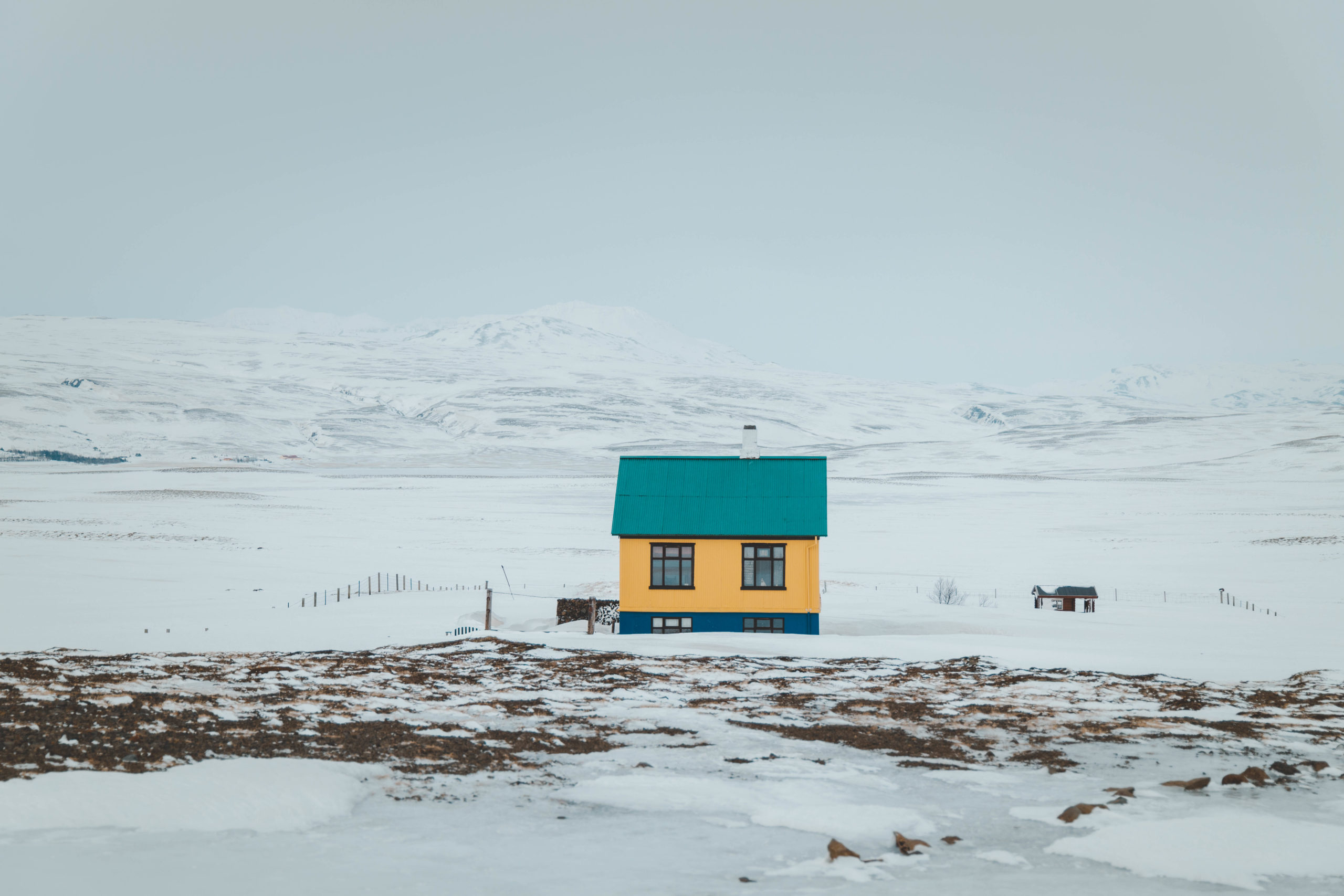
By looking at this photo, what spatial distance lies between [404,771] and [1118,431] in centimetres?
19049

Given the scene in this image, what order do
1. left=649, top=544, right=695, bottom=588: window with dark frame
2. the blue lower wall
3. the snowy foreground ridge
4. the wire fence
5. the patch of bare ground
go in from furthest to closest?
the wire fence < left=649, top=544, right=695, bottom=588: window with dark frame < the blue lower wall < the patch of bare ground < the snowy foreground ridge

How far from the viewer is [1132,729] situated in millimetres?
12477

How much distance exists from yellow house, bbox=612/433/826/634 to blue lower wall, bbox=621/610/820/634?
0.02 m

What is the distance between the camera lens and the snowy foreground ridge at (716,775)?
7305 millimetres

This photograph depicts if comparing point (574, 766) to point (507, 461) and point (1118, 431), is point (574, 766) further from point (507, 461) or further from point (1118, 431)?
point (1118, 431)

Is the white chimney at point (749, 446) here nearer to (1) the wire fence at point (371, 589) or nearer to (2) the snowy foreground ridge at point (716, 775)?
(2) the snowy foreground ridge at point (716, 775)

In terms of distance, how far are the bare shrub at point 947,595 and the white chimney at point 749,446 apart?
43.0 feet

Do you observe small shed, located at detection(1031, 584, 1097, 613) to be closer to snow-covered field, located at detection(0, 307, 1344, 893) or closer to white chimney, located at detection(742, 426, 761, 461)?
snow-covered field, located at detection(0, 307, 1344, 893)

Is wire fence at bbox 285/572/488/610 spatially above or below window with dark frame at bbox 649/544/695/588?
below

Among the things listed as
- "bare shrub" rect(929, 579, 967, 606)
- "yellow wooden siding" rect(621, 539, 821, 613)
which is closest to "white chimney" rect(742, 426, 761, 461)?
"yellow wooden siding" rect(621, 539, 821, 613)

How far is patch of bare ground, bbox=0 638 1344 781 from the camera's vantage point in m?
10.5

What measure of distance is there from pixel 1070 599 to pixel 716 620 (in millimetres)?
17403

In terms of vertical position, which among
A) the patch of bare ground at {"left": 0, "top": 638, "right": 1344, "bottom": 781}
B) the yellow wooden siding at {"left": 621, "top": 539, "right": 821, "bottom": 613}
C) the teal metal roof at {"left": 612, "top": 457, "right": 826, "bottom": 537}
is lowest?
the patch of bare ground at {"left": 0, "top": 638, "right": 1344, "bottom": 781}

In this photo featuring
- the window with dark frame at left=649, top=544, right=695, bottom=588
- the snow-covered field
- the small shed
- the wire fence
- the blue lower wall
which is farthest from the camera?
the small shed
